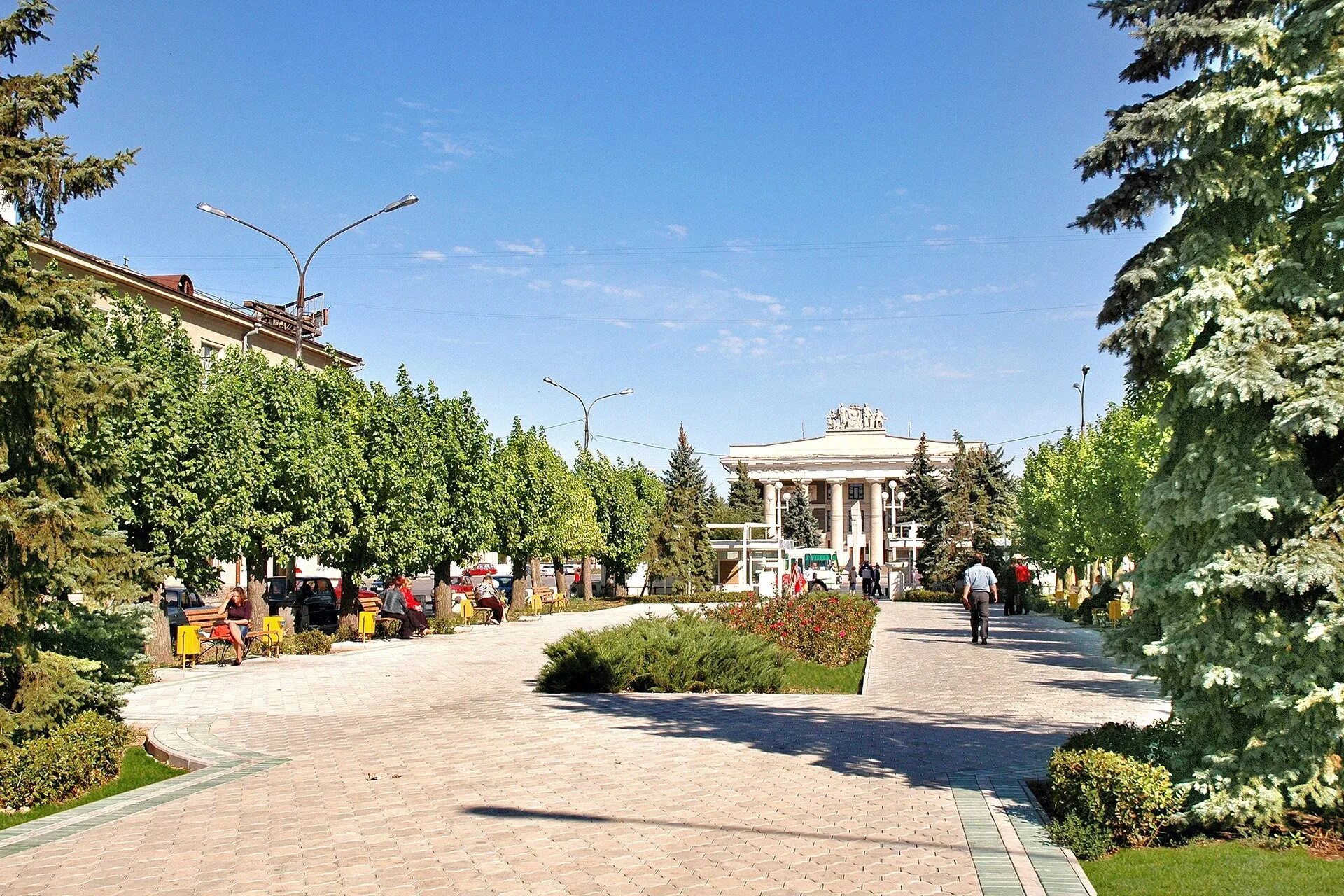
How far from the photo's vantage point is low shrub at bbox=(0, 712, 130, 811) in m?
8.90

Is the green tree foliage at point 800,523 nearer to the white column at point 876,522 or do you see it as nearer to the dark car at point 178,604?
the white column at point 876,522

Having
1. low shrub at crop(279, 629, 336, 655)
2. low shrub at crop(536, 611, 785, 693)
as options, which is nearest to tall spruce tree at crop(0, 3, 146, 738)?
low shrub at crop(536, 611, 785, 693)

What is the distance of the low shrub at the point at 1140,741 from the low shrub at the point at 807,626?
1124 cm

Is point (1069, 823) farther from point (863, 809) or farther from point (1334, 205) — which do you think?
point (1334, 205)

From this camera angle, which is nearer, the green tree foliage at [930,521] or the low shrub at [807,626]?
the low shrub at [807,626]

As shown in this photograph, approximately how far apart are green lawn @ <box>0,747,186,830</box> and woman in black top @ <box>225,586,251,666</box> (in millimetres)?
9020

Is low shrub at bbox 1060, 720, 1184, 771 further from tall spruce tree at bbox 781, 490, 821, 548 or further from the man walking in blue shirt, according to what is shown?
tall spruce tree at bbox 781, 490, 821, 548

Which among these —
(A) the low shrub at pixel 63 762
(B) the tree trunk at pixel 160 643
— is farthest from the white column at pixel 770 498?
(A) the low shrub at pixel 63 762

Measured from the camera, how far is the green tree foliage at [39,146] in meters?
9.77

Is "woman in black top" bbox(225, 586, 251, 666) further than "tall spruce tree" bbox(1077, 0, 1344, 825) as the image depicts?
Yes

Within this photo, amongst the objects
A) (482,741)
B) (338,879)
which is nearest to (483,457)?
(482,741)

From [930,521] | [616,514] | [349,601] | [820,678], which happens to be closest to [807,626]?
[820,678]

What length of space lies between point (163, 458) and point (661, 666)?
9.46 meters

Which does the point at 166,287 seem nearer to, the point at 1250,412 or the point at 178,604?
the point at 178,604
